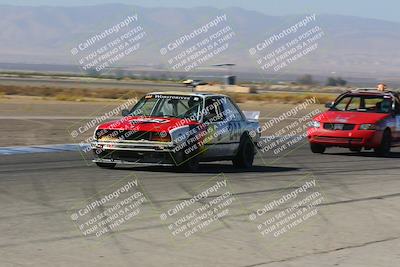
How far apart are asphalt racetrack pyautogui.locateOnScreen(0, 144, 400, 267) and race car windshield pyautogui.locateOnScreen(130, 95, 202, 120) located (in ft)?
3.17

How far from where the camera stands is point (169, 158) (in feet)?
46.8

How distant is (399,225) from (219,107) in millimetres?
6014

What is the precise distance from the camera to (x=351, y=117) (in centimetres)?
2016

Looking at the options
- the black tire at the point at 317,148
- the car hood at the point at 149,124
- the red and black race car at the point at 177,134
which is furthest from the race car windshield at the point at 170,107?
the black tire at the point at 317,148

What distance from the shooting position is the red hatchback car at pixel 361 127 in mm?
19844

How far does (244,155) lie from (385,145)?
17.3 ft

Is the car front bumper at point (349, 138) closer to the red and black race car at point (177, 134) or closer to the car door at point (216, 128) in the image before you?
the red and black race car at point (177, 134)

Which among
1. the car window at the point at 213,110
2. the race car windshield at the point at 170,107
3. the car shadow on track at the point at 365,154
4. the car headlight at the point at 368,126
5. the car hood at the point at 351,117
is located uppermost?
the race car windshield at the point at 170,107

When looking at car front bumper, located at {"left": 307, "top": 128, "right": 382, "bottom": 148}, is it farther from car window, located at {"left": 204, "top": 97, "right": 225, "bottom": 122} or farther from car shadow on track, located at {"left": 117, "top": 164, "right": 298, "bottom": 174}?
car window, located at {"left": 204, "top": 97, "right": 225, "bottom": 122}

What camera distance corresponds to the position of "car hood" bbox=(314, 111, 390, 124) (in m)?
20.0

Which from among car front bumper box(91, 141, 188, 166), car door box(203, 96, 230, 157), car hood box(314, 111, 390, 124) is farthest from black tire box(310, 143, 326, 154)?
car front bumper box(91, 141, 188, 166)

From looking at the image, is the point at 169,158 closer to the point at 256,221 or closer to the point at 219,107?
the point at 219,107

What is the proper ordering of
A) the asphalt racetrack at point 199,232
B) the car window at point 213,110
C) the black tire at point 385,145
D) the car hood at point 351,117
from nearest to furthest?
the asphalt racetrack at point 199,232 < the car window at point 213,110 < the car hood at point 351,117 < the black tire at point 385,145

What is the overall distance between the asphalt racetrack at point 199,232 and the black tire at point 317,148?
4.08 metres
